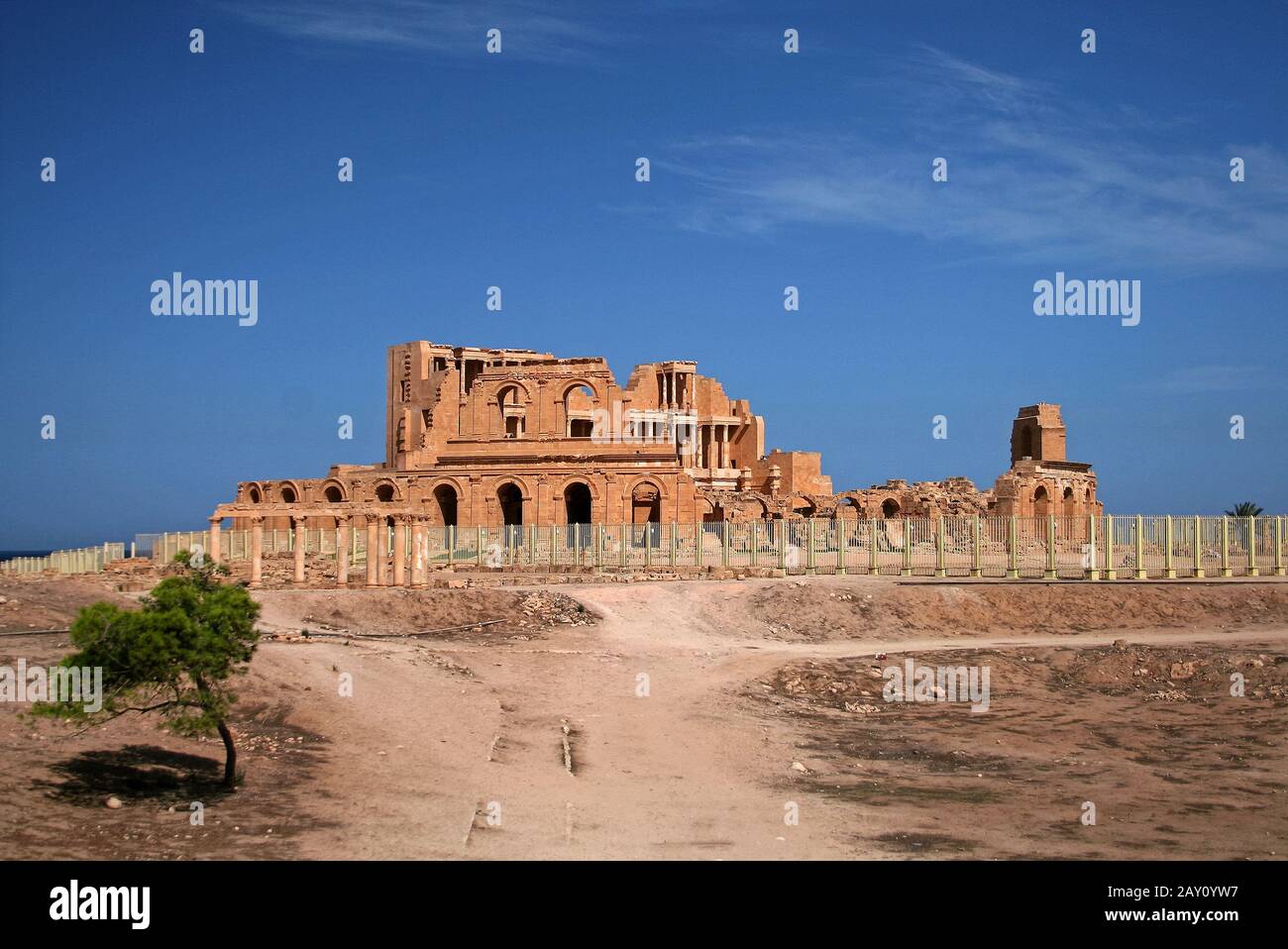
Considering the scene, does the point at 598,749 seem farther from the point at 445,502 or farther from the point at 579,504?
the point at 579,504

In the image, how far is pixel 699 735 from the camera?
1928cm

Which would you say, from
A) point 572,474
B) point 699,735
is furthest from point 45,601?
point 572,474

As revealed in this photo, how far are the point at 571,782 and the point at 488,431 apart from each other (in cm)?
4144

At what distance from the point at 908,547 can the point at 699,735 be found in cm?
1802

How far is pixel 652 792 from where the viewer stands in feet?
51.4

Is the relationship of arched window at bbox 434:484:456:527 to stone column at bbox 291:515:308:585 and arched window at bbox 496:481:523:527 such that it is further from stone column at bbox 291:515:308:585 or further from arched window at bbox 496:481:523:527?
stone column at bbox 291:515:308:585

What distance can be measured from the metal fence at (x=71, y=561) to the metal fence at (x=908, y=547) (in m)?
2.43

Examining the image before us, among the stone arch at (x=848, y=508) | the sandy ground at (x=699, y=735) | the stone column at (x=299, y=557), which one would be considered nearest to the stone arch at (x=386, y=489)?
Result: the stone column at (x=299, y=557)

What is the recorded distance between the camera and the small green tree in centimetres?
1338

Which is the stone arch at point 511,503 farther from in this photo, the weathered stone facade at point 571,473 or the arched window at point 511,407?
the arched window at point 511,407

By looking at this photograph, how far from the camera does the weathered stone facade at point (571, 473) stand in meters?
51.2

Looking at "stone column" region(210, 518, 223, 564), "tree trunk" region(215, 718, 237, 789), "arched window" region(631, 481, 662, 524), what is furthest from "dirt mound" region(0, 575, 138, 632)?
"arched window" region(631, 481, 662, 524)

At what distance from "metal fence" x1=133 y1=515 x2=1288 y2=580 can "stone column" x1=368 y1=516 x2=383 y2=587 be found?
1.21 ft
